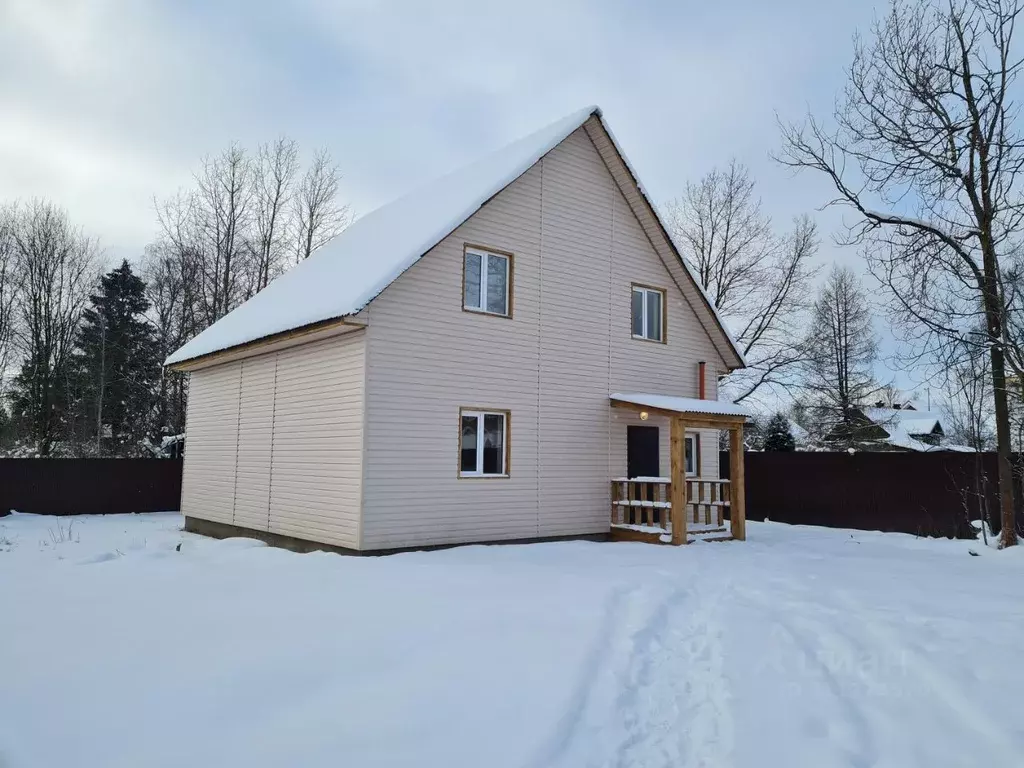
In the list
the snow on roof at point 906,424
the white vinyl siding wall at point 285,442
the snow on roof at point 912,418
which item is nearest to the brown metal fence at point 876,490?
the snow on roof at point 906,424

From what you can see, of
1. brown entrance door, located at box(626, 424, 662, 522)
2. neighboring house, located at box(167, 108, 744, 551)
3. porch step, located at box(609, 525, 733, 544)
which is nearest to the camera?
neighboring house, located at box(167, 108, 744, 551)

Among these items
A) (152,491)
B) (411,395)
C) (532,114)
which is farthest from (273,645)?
(532,114)

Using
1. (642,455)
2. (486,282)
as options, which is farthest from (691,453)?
(486,282)

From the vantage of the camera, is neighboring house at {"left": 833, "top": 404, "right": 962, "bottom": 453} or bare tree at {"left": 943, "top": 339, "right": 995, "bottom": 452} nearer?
bare tree at {"left": 943, "top": 339, "right": 995, "bottom": 452}

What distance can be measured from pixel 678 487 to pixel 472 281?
4.75 m

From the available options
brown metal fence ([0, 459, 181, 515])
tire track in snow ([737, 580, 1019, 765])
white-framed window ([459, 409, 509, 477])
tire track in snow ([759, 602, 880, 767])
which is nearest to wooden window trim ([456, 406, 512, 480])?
white-framed window ([459, 409, 509, 477])

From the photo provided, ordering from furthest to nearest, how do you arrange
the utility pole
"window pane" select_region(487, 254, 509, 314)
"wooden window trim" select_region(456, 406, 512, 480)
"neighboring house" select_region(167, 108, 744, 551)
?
the utility pole → "window pane" select_region(487, 254, 509, 314) → "wooden window trim" select_region(456, 406, 512, 480) → "neighboring house" select_region(167, 108, 744, 551)

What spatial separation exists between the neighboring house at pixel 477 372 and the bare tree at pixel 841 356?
15795mm

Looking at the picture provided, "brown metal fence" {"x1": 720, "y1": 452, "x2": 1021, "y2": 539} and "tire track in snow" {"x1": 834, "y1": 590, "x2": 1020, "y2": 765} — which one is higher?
"brown metal fence" {"x1": 720, "y1": 452, "x2": 1021, "y2": 539}

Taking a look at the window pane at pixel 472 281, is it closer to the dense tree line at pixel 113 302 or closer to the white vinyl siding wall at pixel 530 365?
the white vinyl siding wall at pixel 530 365

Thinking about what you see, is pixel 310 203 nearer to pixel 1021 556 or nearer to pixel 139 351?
pixel 139 351

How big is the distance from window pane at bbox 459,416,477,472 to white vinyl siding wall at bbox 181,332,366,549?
179 centimetres

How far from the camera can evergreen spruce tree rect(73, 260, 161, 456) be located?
26.7 m

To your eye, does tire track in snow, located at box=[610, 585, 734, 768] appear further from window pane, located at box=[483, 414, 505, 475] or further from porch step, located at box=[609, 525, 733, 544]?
porch step, located at box=[609, 525, 733, 544]
